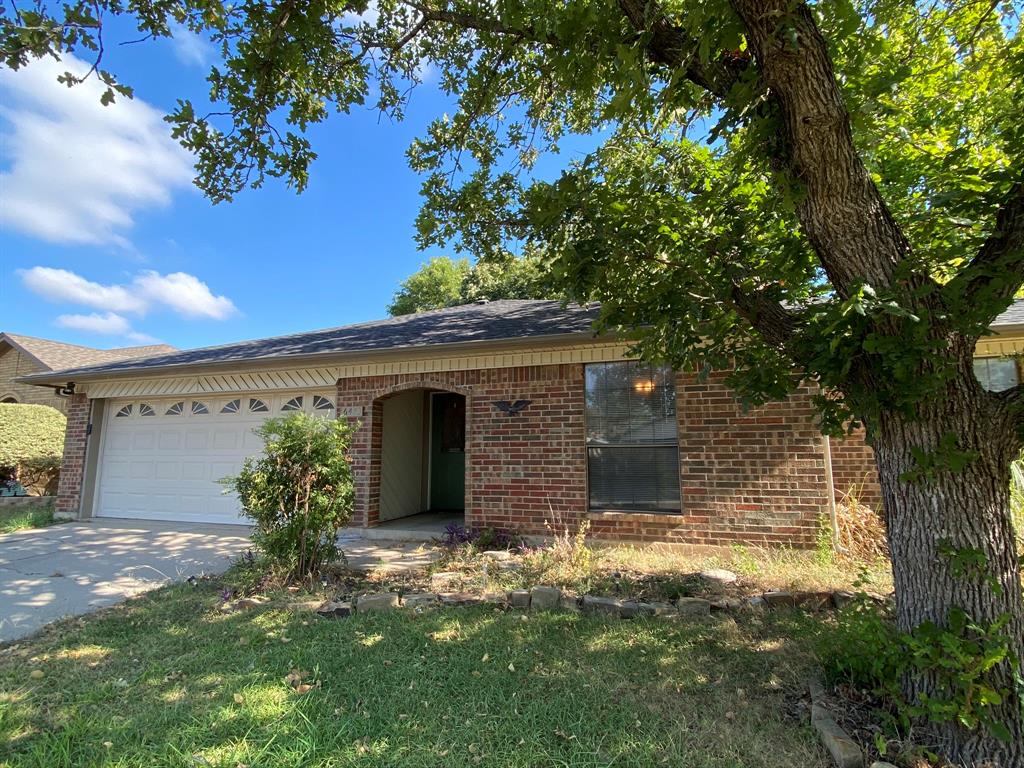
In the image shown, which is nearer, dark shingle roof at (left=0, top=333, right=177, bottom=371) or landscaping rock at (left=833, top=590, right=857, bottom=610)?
landscaping rock at (left=833, top=590, right=857, bottom=610)

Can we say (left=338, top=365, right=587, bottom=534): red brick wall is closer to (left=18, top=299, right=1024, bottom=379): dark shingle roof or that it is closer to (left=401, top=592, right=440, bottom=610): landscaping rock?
(left=18, top=299, right=1024, bottom=379): dark shingle roof

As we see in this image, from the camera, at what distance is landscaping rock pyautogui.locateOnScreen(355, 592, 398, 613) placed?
422 centimetres

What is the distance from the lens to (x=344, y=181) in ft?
→ 36.0

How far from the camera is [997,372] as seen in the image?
5.83 m

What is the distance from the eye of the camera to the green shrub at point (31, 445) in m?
11.6

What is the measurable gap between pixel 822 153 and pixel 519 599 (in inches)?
150

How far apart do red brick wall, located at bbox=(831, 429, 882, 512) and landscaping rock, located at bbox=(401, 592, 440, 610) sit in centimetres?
476

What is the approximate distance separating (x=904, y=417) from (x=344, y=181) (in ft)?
37.2

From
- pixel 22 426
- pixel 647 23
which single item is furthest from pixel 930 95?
pixel 22 426

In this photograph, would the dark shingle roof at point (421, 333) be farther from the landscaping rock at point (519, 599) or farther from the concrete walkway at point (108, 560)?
the landscaping rock at point (519, 599)

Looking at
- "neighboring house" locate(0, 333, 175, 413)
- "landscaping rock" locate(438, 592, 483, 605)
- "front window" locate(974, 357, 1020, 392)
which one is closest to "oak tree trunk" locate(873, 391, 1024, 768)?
"landscaping rock" locate(438, 592, 483, 605)

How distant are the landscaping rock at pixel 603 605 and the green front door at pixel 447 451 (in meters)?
5.94

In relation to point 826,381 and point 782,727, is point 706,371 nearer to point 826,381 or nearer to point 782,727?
point 826,381

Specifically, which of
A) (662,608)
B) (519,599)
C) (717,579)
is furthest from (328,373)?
(717,579)
